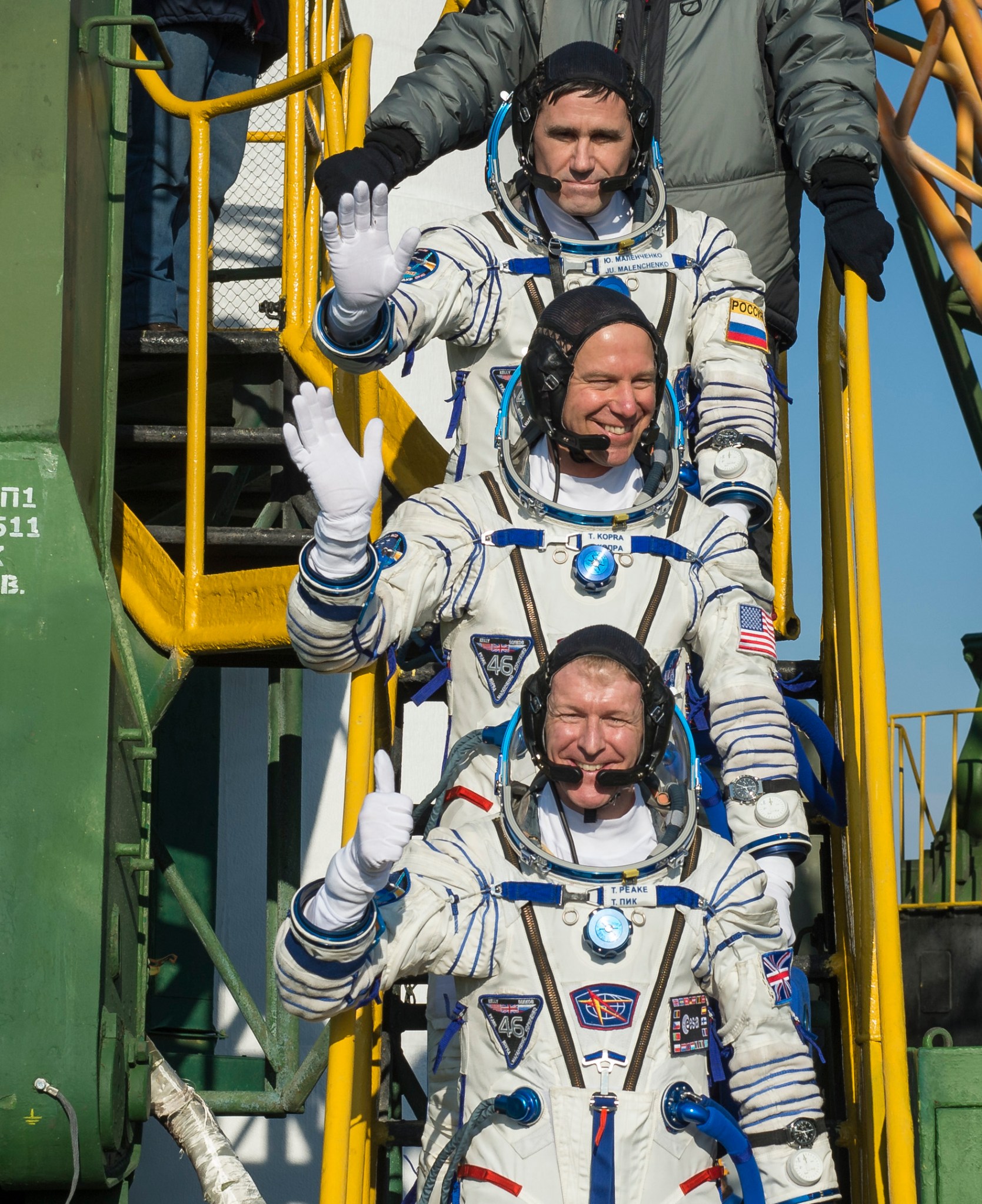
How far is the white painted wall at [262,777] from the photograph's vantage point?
7355 millimetres

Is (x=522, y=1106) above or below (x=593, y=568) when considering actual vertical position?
below

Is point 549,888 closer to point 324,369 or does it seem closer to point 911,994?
point 324,369

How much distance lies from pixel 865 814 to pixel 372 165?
1816 mm

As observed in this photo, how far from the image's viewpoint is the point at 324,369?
494 cm

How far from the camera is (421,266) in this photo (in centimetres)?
423

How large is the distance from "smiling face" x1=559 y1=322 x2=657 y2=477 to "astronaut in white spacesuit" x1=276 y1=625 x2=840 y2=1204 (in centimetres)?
50

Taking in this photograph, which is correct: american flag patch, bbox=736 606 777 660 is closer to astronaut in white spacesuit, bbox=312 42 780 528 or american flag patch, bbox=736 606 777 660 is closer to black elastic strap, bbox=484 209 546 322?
astronaut in white spacesuit, bbox=312 42 780 528

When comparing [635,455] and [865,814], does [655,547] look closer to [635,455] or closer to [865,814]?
[635,455]

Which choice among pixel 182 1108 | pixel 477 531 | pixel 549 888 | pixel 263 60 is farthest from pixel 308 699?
pixel 549 888

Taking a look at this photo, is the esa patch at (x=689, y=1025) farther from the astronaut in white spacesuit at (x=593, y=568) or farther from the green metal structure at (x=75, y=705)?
the green metal structure at (x=75, y=705)

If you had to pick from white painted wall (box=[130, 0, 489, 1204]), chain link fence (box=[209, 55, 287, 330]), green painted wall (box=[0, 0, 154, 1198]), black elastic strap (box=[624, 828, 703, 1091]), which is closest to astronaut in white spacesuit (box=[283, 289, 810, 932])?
black elastic strap (box=[624, 828, 703, 1091])

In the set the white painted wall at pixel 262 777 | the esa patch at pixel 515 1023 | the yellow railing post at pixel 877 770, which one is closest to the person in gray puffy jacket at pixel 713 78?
the yellow railing post at pixel 877 770

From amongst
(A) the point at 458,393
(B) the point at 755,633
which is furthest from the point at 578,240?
(B) the point at 755,633

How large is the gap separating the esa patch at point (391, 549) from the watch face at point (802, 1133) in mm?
1336
